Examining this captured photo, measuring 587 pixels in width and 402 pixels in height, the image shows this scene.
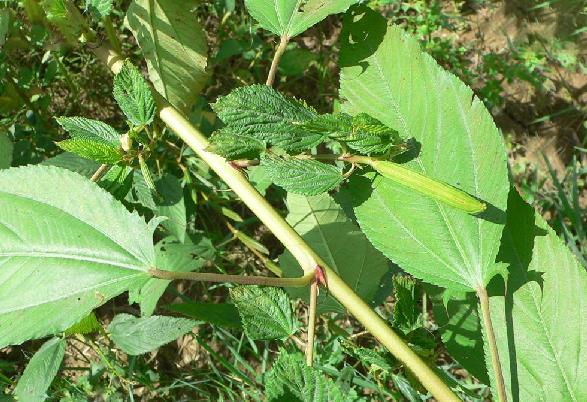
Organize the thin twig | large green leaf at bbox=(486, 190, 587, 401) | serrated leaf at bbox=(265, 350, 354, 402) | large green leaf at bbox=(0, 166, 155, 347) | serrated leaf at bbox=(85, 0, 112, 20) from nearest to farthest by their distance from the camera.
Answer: serrated leaf at bbox=(265, 350, 354, 402)
large green leaf at bbox=(0, 166, 155, 347)
large green leaf at bbox=(486, 190, 587, 401)
the thin twig
serrated leaf at bbox=(85, 0, 112, 20)

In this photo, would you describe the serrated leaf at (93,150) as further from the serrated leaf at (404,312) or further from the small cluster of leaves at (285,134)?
the serrated leaf at (404,312)

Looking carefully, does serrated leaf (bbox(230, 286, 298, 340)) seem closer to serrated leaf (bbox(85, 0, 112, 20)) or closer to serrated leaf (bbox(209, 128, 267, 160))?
serrated leaf (bbox(209, 128, 267, 160))

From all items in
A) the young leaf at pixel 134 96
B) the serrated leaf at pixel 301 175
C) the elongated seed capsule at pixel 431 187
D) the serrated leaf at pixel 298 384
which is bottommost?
the serrated leaf at pixel 298 384

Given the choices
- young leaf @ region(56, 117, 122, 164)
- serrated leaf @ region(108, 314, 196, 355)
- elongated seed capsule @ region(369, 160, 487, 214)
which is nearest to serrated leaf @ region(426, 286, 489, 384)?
elongated seed capsule @ region(369, 160, 487, 214)

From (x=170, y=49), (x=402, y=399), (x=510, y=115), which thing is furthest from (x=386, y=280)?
(x=510, y=115)

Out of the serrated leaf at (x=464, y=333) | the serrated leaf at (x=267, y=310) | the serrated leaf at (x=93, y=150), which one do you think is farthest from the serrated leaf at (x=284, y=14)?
the serrated leaf at (x=464, y=333)

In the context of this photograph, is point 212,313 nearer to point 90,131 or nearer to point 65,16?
point 90,131

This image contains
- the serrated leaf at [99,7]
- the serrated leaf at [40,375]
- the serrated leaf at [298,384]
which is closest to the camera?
the serrated leaf at [298,384]
